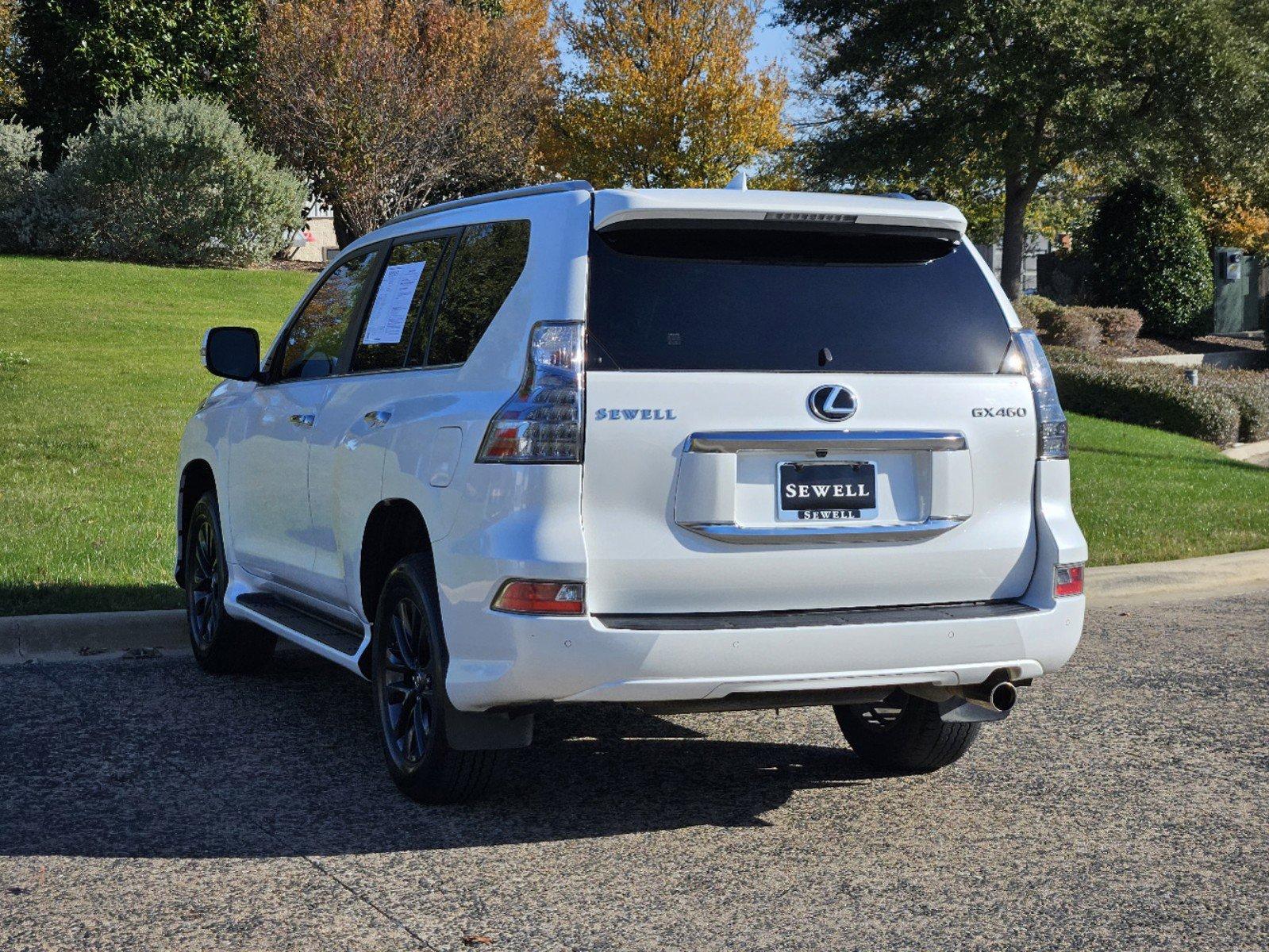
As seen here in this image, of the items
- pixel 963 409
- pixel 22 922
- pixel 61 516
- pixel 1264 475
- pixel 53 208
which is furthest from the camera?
pixel 53 208

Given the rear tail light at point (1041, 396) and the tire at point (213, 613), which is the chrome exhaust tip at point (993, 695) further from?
the tire at point (213, 613)

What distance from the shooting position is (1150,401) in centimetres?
2000

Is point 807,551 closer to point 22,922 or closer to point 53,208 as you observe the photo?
point 22,922

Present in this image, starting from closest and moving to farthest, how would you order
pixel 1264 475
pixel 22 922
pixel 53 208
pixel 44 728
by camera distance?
pixel 22 922 < pixel 44 728 < pixel 1264 475 < pixel 53 208

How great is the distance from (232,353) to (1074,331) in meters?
22.8

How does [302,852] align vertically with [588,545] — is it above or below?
below

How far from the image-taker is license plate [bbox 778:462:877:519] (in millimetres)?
4551

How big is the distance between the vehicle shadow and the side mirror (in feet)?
4.63

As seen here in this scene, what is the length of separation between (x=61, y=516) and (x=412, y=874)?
667cm

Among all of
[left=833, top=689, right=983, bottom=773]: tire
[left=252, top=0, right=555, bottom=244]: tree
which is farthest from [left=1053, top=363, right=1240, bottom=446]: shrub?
[left=252, top=0, right=555, bottom=244]: tree

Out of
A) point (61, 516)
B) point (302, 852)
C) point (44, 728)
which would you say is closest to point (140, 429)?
point (61, 516)

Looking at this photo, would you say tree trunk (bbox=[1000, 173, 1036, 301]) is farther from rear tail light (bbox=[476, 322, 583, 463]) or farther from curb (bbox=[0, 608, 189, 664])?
rear tail light (bbox=[476, 322, 583, 463])

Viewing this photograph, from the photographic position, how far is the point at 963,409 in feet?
15.6

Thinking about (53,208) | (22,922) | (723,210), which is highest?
(53,208)
